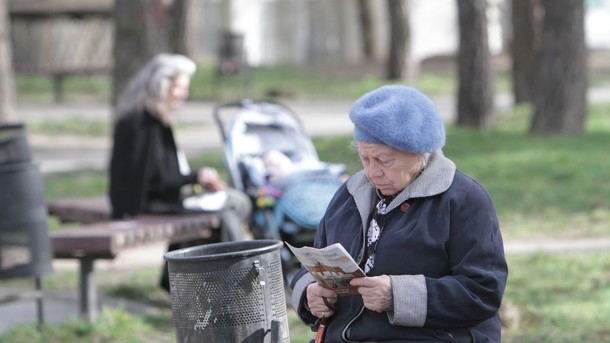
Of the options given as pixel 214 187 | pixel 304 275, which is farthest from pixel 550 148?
pixel 304 275

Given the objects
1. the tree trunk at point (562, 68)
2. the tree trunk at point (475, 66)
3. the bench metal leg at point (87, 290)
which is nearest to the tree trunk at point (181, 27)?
the tree trunk at point (475, 66)

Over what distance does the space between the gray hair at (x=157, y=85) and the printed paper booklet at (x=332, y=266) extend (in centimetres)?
396

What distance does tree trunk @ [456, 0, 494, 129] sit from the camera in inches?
626

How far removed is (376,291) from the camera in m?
3.50

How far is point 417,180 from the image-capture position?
11.9 ft

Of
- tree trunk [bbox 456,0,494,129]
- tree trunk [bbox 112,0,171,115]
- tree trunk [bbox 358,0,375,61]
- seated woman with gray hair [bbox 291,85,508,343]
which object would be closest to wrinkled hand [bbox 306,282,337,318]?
seated woman with gray hair [bbox 291,85,508,343]

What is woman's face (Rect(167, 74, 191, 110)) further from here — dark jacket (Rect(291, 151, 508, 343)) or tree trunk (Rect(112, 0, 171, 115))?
tree trunk (Rect(112, 0, 171, 115))

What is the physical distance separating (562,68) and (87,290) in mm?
8559

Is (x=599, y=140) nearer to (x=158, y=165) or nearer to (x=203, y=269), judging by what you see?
(x=158, y=165)

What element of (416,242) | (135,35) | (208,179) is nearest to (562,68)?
(135,35)

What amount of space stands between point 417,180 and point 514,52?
1597 cm

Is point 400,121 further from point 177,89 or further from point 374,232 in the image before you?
point 177,89

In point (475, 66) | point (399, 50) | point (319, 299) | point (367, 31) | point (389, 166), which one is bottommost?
point (367, 31)

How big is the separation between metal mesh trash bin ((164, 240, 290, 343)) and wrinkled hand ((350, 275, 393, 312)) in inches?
18.0
